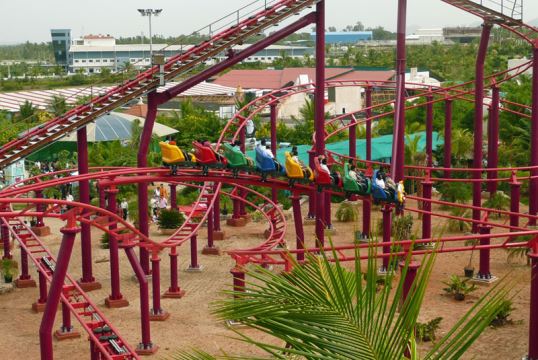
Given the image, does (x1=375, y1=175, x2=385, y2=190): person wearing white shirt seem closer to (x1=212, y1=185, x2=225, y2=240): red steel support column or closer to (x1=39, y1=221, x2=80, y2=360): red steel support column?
(x1=39, y1=221, x2=80, y2=360): red steel support column

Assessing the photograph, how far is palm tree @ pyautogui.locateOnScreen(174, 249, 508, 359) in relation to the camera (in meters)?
4.04

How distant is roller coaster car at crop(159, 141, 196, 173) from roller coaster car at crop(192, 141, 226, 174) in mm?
116

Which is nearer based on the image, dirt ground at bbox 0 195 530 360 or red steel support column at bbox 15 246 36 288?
dirt ground at bbox 0 195 530 360

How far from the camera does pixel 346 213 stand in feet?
82.4

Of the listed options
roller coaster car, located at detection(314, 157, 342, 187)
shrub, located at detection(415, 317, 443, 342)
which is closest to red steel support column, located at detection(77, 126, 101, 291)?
roller coaster car, located at detection(314, 157, 342, 187)

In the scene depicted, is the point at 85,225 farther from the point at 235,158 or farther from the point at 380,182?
the point at 380,182

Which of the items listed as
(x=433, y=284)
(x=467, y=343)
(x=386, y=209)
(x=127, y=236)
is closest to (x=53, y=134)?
(x=127, y=236)

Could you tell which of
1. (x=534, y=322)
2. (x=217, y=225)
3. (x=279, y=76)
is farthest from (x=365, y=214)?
(x=279, y=76)

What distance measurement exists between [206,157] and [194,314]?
304cm

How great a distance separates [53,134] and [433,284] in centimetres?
798

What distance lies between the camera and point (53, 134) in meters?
17.3

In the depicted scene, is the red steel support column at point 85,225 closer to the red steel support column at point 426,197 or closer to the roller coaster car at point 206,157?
the roller coaster car at point 206,157

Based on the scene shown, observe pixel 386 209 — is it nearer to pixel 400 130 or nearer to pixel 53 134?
pixel 400 130

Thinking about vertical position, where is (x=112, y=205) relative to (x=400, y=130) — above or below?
below
